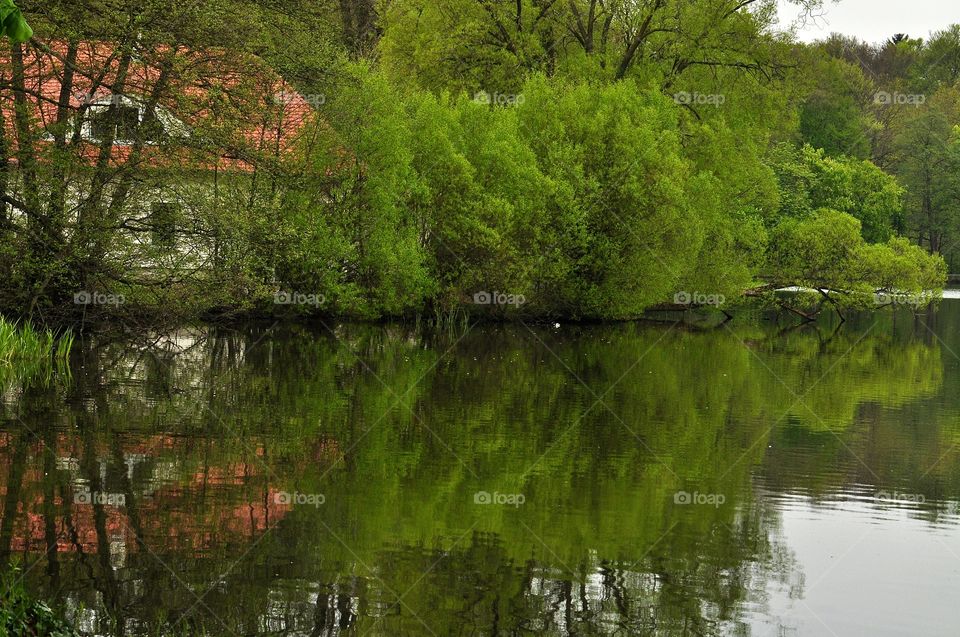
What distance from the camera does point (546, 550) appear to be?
32.8 ft

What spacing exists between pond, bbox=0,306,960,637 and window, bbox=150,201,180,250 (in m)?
1.90

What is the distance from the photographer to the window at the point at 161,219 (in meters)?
23.3

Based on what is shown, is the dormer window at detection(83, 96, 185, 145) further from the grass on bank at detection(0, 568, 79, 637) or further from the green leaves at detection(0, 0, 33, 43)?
the green leaves at detection(0, 0, 33, 43)

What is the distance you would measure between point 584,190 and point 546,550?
90.3ft

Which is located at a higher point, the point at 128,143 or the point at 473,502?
the point at 128,143

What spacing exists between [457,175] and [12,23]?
1182 inches

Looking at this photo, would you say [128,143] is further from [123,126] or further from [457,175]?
[457,175]

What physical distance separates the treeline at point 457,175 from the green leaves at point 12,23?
1697 cm

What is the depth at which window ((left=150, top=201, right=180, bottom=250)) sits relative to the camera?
23344mm

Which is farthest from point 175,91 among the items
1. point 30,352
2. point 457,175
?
point 457,175

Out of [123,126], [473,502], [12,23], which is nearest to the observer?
[12,23]

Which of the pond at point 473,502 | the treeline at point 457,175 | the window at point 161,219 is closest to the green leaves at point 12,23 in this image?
the pond at point 473,502

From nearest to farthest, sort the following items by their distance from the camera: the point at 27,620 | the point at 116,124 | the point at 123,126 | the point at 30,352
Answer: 1. the point at 27,620
2. the point at 30,352
3. the point at 123,126
4. the point at 116,124

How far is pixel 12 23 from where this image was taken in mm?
5000
